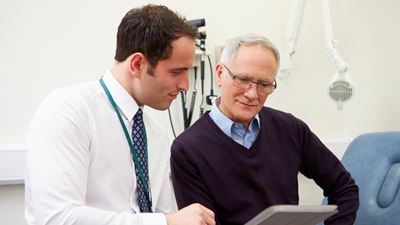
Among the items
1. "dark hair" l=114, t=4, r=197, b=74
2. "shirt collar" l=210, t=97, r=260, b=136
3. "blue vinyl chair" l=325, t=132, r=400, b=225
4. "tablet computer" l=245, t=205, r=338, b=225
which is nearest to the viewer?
"tablet computer" l=245, t=205, r=338, b=225

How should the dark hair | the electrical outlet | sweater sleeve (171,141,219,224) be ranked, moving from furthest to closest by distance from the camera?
the electrical outlet, sweater sleeve (171,141,219,224), the dark hair

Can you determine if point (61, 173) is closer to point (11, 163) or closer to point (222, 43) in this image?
point (11, 163)

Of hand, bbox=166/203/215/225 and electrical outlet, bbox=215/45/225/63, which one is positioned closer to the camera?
hand, bbox=166/203/215/225

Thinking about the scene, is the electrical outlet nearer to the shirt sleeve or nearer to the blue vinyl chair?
the blue vinyl chair

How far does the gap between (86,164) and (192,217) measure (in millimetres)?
325

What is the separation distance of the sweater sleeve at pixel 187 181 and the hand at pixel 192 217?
1.05ft

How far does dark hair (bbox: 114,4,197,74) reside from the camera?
1196 mm

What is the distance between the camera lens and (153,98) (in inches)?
49.4

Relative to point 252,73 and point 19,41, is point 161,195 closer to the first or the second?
point 252,73

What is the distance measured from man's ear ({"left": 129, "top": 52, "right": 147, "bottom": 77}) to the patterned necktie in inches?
5.3

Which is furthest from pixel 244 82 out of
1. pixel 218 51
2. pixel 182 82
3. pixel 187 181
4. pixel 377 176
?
pixel 218 51

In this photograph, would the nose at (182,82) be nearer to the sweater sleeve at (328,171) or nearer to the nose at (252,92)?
the nose at (252,92)

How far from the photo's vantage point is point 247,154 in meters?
1.42

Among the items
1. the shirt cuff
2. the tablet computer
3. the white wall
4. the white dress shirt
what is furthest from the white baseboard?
the tablet computer
